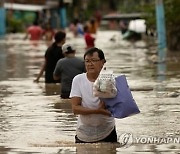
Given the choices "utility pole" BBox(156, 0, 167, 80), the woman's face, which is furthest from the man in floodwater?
"utility pole" BBox(156, 0, 167, 80)

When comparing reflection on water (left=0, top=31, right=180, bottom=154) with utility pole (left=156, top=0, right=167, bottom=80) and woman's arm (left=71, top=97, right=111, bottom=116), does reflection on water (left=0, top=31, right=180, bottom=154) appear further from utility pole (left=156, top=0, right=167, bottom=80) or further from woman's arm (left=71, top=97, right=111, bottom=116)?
utility pole (left=156, top=0, right=167, bottom=80)

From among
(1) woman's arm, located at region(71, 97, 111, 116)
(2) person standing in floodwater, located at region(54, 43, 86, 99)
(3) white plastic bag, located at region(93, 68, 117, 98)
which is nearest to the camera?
(3) white plastic bag, located at region(93, 68, 117, 98)

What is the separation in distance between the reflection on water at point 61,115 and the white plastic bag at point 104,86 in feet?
2.47

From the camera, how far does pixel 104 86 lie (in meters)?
9.51

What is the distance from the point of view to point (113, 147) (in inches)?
401

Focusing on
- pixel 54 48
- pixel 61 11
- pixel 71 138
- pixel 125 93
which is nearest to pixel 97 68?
pixel 125 93

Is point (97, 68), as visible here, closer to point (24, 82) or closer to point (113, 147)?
point (113, 147)

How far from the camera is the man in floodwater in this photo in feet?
32.0

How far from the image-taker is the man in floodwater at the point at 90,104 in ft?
32.0

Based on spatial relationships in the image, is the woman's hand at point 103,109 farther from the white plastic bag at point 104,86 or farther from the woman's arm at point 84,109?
the white plastic bag at point 104,86

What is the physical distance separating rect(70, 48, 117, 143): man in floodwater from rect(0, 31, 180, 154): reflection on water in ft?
0.71

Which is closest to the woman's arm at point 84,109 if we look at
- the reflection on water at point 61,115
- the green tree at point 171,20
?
the reflection on water at point 61,115

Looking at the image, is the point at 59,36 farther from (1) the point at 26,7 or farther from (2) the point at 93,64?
(1) the point at 26,7

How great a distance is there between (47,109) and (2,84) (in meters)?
5.20
